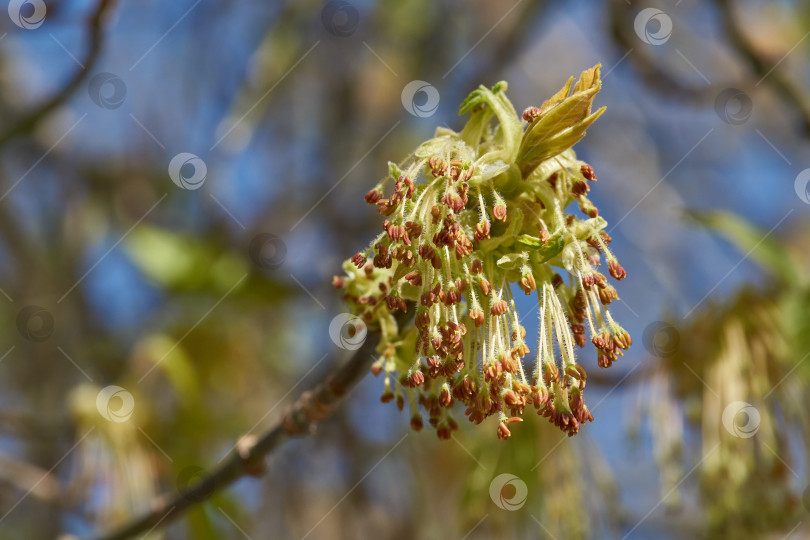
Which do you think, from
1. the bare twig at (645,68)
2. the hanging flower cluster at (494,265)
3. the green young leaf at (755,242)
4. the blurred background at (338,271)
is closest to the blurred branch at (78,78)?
the blurred background at (338,271)

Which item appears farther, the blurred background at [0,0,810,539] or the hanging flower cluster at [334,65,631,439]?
the blurred background at [0,0,810,539]

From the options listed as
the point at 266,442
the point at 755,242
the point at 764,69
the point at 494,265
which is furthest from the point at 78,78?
the point at 764,69

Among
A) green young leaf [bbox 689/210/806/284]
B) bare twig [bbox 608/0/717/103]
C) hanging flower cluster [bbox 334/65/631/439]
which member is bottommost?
hanging flower cluster [bbox 334/65/631/439]

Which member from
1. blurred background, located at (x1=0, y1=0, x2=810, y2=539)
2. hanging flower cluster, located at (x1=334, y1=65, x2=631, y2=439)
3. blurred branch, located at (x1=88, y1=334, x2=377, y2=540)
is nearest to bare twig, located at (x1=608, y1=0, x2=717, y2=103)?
blurred background, located at (x1=0, y1=0, x2=810, y2=539)

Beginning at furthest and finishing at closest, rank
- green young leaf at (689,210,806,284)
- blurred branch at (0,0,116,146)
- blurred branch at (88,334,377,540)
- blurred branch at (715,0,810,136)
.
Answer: blurred branch at (715,0,810,136) < green young leaf at (689,210,806,284) < blurred branch at (0,0,116,146) < blurred branch at (88,334,377,540)

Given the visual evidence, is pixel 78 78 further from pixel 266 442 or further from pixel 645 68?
pixel 645 68

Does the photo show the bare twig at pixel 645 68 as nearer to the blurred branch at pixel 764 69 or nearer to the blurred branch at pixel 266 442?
the blurred branch at pixel 764 69

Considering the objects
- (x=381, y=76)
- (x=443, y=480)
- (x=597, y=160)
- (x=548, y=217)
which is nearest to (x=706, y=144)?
(x=597, y=160)

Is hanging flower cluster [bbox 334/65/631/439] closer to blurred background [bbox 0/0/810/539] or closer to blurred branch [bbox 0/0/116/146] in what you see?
blurred background [bbox 0/0/810/539]

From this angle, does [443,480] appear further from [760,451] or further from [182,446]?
[760,451]
